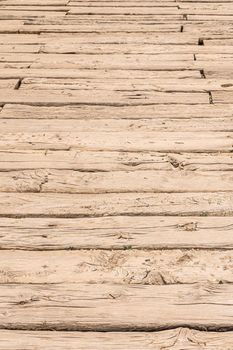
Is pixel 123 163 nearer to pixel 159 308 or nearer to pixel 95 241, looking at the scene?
pixel 95 241

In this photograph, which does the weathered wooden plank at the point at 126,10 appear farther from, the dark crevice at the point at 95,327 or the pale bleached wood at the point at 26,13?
the dark crevice at the point at 95,327

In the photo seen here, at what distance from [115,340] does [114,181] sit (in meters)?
1.03

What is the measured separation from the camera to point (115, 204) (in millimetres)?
2615

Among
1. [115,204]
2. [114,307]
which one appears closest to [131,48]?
[115,204]

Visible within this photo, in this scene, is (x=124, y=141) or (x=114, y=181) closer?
(x=114, y=181)

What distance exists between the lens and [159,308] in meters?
2.02

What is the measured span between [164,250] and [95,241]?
27 centimetres

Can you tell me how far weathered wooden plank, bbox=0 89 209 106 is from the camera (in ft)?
12.1

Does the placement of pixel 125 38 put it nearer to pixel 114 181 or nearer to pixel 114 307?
pixel 114 181

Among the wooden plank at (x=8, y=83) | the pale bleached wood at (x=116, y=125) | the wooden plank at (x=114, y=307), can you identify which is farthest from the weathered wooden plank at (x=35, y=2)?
the wooden plank at (x=114, y=307)

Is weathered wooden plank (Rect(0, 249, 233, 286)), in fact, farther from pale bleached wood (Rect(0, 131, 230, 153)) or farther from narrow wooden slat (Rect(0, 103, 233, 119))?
narrow wooden slat (Rect(0, 103, 233, 119))

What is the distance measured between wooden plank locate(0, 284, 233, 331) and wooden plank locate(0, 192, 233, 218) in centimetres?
48

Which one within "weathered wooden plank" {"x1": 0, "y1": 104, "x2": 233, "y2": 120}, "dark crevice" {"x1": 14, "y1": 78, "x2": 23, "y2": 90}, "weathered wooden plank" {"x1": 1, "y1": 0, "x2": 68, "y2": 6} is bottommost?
"weathered wooden plank" {"x1": 0, "y1": 104, "x2": 233, "y2": 120}

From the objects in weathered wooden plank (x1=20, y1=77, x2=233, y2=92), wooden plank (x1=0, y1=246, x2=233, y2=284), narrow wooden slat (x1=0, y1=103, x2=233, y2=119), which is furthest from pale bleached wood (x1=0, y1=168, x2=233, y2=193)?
weathered wooden plank (x1=20, y1=77, x2=233, y2=92)
